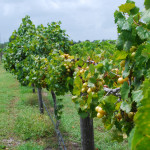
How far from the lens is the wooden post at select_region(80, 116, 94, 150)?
3.66 meters

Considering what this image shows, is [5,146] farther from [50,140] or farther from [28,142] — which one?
[50,140]

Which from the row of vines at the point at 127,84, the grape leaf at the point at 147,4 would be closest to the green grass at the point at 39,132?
the row of vines at the point at 127,84

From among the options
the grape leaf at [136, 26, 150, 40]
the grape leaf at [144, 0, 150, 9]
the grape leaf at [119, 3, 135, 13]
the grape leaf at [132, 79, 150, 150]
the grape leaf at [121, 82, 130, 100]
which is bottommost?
the grape leaf at [121, 82, 130, 100]

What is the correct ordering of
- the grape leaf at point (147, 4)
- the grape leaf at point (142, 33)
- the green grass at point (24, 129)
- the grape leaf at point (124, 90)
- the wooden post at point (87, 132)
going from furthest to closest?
the green grass at point (24, 129)
the wooden post at point (87, 132)
the grape leaf at point (124, 90)
the grape leaf at point (142, 33)
the grape leaf at point (147, 4)

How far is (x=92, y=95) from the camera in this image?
4.86ft

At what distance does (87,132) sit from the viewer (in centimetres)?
373

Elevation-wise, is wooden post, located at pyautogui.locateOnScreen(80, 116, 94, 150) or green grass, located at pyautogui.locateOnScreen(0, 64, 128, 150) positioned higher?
wooden post, located at pyautogui.locateOnScreen(80, 116, 94, 150)

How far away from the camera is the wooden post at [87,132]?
3660 mm

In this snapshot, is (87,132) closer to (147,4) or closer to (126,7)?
(126,7)

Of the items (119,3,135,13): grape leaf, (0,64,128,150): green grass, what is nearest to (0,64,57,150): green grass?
(0,64,128,150): green grass

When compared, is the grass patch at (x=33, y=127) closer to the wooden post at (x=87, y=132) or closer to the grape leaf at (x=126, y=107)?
the wooden post at (x=87, y=132)

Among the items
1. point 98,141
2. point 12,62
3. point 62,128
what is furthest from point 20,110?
point 98,141

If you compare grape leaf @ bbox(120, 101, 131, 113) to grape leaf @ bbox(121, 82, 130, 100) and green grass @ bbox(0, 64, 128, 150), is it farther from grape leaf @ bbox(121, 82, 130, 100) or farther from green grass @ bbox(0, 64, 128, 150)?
green grass @ bbox(0, 64, 128, 150)

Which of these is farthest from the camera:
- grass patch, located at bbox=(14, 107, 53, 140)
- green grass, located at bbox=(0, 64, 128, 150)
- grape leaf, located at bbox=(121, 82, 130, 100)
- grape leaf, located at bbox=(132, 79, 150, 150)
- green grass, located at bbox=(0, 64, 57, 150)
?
grass patch, located at bbox=(14, 107, 53, 140)
